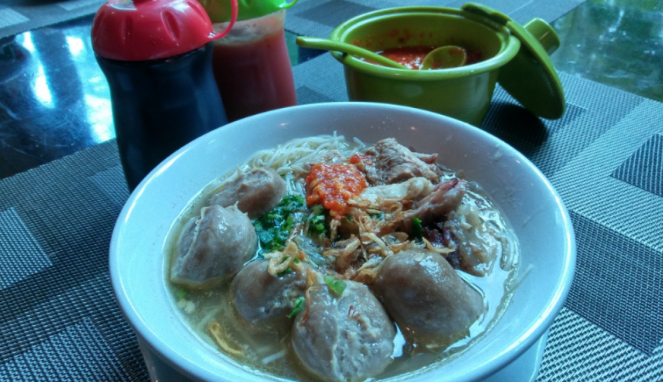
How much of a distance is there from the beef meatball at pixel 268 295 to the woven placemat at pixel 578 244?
11.8 inches

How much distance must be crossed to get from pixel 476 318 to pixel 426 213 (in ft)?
0.83

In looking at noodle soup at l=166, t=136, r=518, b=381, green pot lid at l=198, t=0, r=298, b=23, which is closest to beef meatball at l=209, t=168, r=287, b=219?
noodle soup at l=166, t=136, r=518, b=381

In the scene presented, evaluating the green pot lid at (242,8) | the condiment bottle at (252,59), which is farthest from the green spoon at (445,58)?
the green pot lid at (242,8)

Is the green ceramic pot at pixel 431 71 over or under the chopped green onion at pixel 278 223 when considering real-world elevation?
over

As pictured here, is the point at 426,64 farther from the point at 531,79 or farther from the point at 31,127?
the point at 31,127

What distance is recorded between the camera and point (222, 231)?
0.92m

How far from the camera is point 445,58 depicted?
66.4 inches

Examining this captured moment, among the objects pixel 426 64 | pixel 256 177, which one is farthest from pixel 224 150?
pixel 426 64

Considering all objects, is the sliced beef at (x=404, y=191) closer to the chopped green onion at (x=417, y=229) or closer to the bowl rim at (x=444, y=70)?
the chopped green onion at (x=417, y=229)

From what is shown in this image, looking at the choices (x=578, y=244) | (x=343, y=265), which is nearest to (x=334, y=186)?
(x=343, y=265)

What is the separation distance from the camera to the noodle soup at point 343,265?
781 mm

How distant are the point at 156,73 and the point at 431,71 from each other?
0.73 m

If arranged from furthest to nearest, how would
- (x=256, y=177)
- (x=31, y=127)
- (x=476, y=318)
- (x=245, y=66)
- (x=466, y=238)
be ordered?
(x=31, y=127) < (x=245, y=66) < (x=256, y=177) < (x=466, y=238) < (x=476, y=318)

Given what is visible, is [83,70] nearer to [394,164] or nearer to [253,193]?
[253,193]
